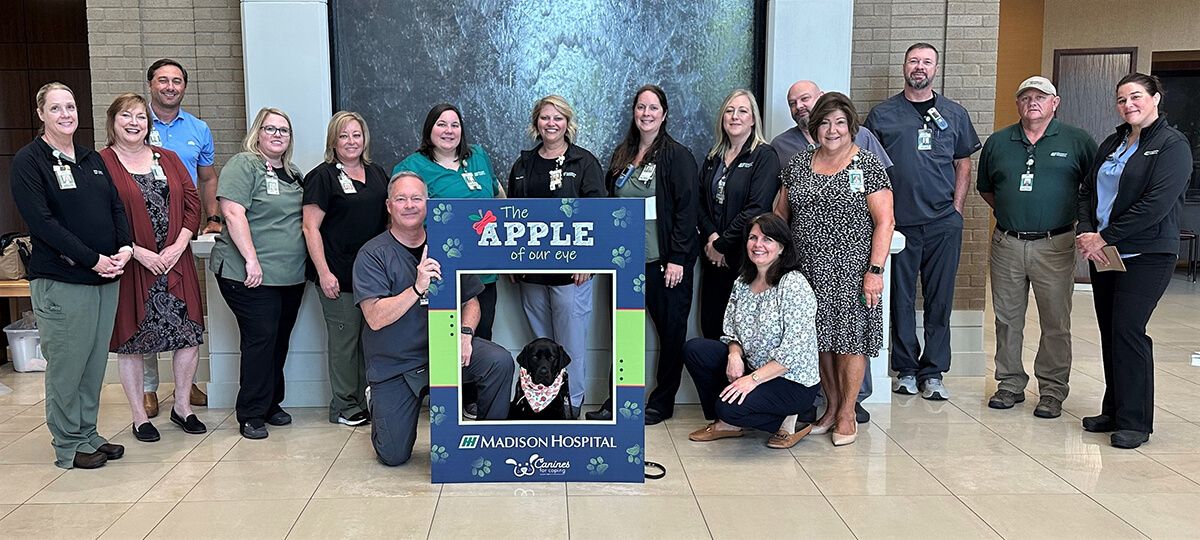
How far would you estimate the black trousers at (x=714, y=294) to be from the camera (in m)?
4.36

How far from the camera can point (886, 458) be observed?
3879 mm

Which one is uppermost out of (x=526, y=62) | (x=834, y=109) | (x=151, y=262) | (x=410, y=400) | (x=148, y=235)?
(x=526, y=62)

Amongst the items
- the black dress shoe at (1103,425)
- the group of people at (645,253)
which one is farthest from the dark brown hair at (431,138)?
the black dress shoe at (1103,425)

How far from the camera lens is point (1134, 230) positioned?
3.88 metres

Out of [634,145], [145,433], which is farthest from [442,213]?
[145,433]

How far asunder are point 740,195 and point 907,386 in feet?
5.39

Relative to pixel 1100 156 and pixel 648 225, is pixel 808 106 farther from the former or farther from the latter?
pixel 1100 156

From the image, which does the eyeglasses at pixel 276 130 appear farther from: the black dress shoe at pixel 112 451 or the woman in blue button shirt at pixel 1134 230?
the woman in blue button shirt at pixel 1134 230

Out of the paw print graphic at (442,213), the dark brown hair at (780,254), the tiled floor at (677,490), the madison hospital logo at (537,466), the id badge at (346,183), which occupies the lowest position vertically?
the tiled floor at (677,490)

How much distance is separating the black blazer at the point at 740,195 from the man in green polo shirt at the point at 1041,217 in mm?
1287

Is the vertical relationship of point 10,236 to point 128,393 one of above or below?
above

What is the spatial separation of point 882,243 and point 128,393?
11.0ft

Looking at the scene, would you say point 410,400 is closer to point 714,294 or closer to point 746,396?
point 746,396

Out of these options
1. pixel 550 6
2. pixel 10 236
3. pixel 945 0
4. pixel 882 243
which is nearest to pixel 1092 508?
pixel 882 243
